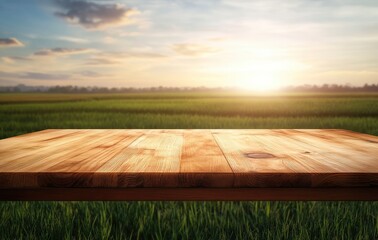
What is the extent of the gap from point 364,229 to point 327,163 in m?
1.57

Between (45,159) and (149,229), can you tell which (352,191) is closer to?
(45,159)

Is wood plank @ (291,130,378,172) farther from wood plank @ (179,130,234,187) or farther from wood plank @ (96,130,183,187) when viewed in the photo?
wood plank @ (96,130,183,187)

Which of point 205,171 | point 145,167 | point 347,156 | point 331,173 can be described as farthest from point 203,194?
point 347,156

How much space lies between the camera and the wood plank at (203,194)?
4.07 ft

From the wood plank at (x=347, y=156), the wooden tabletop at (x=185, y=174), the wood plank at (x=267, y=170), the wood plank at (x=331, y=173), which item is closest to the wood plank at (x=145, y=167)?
the wooden tabletop at (x=185, y=174)

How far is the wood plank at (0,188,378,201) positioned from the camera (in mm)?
1240

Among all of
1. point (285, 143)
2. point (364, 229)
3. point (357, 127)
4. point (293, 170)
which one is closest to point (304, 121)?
point (357, 127)

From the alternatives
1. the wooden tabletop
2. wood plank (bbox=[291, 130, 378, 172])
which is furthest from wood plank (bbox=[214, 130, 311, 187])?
wood plank (bbox=[291, 130, 378, 172])

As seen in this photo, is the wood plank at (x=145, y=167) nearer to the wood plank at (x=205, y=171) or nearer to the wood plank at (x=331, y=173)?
the wood plank at (x=205, y=171)

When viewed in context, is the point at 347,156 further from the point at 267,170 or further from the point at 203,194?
the point at 203,194

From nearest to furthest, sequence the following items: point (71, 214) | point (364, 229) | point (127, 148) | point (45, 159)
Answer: point (45, 159) → point (127, 148) → point (364, 229) → point (71, 214)

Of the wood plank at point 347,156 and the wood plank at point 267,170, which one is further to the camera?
the wood plank at point 347,156

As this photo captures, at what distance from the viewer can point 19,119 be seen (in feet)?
41.6

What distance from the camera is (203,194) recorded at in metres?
1.23
